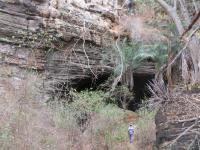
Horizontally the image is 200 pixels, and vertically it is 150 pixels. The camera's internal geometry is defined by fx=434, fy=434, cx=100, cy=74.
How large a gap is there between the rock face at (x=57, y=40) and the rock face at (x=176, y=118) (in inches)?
243

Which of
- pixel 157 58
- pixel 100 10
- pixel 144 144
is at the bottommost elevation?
pixel 144 144

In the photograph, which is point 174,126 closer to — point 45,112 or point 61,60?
point 45,112

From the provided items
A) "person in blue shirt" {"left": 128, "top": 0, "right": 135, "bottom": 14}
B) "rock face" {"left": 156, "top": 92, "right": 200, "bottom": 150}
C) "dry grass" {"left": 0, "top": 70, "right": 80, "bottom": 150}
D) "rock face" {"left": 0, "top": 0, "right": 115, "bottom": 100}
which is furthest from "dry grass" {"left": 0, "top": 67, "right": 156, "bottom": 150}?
"person in blue shirt" {"left": 128, "top": 0, "right": 135, "bottom": 14}

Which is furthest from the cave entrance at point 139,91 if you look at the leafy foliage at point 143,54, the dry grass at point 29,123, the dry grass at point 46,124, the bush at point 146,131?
the dry grass at point 29,123

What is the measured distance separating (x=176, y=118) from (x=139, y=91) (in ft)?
29.3

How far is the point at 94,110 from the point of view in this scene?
14547 millimetres

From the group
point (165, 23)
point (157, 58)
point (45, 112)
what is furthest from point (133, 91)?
point (45, 112)

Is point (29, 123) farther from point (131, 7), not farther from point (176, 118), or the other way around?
point (131, 7)

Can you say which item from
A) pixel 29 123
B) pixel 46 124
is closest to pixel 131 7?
pixel 46 124

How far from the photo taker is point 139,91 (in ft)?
60.3

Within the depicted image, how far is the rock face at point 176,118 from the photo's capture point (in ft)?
29.7

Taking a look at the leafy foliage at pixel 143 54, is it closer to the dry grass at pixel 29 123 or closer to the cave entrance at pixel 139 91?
the cave entrance at pixel 139 91

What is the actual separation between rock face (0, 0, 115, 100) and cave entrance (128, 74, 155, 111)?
1.72 m

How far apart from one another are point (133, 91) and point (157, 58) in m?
1.95
